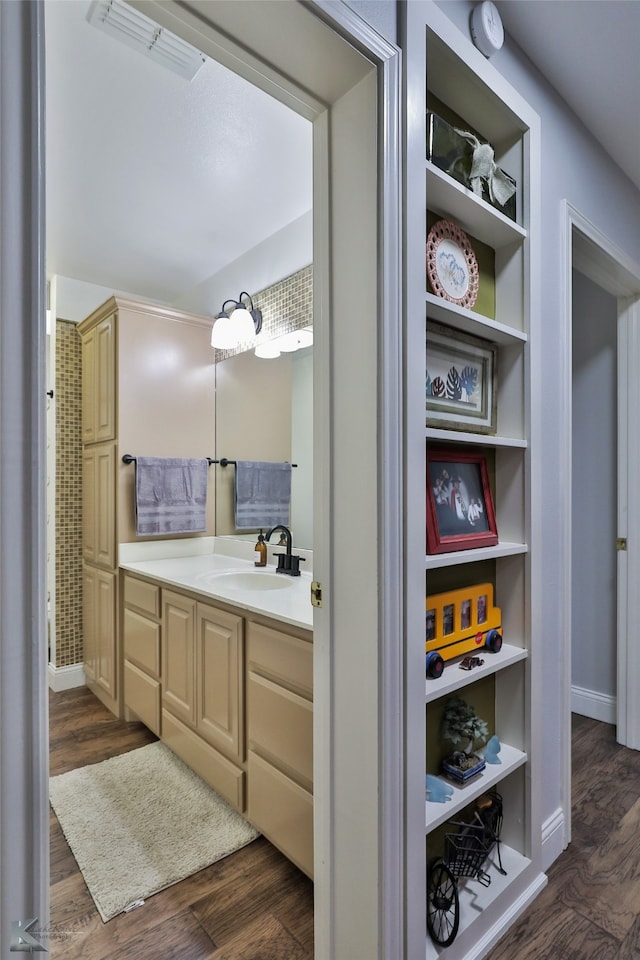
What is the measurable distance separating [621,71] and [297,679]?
212 centimetres

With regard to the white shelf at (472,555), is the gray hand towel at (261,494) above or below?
above

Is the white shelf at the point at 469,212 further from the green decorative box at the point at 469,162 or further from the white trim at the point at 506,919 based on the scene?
the white trim at the point at 506,919

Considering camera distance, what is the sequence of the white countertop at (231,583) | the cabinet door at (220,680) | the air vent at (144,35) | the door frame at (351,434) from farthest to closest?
the cabinet door at (220,680)
the white countertop at (231,583)
the air vent at (144,35)
the door frame at (351,434)

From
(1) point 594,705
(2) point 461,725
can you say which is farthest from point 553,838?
(1) point 594,705

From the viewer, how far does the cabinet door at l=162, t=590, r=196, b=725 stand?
2.06 m

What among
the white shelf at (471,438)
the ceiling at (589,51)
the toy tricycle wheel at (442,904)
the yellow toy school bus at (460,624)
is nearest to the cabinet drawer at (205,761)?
the toy tricycle wheel at (442,904)

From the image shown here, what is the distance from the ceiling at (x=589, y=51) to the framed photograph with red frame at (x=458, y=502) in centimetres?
121

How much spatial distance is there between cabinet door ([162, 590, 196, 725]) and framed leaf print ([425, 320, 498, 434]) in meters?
1.27

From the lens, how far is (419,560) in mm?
1125

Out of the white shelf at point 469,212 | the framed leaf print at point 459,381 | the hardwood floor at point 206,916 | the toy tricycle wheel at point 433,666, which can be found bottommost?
the hardwood floor at point 206,916

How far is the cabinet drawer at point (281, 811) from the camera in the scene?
148cm

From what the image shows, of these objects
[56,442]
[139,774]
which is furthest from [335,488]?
[56,442]

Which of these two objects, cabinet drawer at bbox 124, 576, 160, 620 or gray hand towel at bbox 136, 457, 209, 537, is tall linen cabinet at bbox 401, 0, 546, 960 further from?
gray hand towel at bbox 136, 457, 209, 537

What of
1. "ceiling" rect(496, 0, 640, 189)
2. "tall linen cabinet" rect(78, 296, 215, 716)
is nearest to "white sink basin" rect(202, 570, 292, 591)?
"tall linen cabinet" rect(78, 296, 215, 716)
